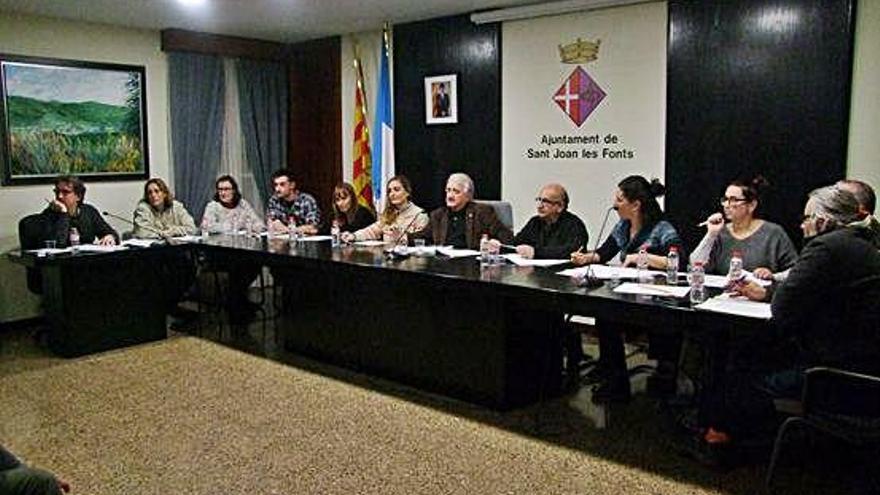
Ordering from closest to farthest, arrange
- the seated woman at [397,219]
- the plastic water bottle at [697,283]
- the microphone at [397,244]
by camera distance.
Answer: the plastic water bottle at [697,283], the microphone at [397,244], the seated woman at [397,219]

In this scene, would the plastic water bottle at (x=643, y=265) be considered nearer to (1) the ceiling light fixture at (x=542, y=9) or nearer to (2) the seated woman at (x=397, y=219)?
(2) the seated woman at (x=397, y=219)

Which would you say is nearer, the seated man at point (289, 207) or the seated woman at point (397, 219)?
the seated woman at point (397, 219)

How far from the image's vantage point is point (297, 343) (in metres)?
4.41

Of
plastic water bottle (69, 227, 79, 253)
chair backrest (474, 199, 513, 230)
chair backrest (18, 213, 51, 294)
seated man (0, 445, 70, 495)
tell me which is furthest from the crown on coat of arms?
seated man (0, 445, 70, 495)

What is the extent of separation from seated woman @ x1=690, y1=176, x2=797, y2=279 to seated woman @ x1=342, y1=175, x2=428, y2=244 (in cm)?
184

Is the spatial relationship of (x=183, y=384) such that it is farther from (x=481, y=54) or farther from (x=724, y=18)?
(x=724, y=18)

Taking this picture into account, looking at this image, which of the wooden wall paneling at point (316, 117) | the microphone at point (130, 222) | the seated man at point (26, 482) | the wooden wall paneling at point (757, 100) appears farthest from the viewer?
the wooden wall paneling at point (316, 117)

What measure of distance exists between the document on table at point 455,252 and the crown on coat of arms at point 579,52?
4.98ft

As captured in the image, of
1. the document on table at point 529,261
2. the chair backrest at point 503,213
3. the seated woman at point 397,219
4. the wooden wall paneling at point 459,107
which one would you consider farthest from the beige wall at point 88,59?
the document on table at point 529,261

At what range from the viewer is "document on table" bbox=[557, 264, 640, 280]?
3.17 metres

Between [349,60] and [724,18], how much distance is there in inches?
123

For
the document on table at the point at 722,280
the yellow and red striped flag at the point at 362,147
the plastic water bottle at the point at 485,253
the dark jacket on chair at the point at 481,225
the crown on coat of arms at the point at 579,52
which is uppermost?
the crown on coat of arms at the point at 579,52

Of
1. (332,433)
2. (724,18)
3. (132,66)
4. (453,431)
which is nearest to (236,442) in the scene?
(332,433)

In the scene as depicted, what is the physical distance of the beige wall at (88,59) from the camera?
509 cm
